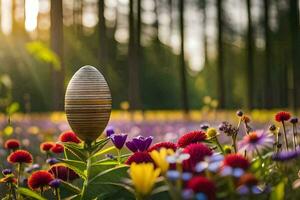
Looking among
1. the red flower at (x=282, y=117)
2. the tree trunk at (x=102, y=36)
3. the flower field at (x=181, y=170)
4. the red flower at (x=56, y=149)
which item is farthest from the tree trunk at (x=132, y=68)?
the red flower at (x=282, y=117)

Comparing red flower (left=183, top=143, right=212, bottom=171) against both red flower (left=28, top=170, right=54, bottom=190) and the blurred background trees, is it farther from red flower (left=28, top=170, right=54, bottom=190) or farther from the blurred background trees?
the blurred background trees

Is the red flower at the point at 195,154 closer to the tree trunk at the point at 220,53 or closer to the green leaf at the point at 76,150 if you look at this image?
the green leaf at the point at 76,150

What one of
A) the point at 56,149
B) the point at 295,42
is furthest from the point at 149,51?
the point at 56,149

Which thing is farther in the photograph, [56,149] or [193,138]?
[56,149]

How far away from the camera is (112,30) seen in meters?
33.4

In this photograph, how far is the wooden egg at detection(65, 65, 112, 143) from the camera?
3041mm

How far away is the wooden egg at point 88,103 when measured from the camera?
9.98 feet

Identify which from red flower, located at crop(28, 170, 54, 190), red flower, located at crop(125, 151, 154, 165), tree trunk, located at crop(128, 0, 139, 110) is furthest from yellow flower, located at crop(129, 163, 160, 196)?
tree trunk, located at crop(128, 0, 139, 110)

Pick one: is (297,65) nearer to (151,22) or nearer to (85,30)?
(151,22)

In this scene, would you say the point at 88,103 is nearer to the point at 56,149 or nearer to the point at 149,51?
the point at 56,149

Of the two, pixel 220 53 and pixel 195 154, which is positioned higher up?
pixel 220 53

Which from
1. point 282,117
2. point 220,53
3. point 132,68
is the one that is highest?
point 220,53

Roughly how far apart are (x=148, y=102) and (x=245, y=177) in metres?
30.7

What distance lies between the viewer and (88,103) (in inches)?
120
